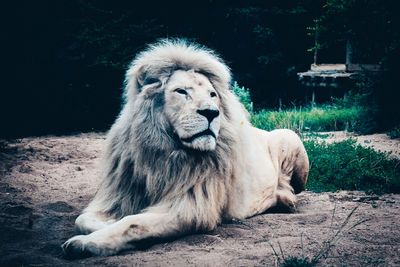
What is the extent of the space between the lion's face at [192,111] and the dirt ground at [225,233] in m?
0.73

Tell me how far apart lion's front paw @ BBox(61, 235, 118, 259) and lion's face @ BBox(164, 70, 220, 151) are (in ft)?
3.05

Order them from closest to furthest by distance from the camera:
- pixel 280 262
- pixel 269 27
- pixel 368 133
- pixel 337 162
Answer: pixel 280 262, pixel 337 162, pixel 368 133, pixel 269 27

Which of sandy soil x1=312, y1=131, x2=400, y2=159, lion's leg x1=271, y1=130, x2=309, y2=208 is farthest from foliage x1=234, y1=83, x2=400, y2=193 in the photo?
lion's leg x1=271, y1=130, x2=309, y2=208

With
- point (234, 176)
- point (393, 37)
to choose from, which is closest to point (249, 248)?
point (234, 176)

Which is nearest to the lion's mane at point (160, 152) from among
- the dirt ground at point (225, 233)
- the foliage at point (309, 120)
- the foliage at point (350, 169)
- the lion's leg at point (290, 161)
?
the dirt ground at point (225, 233)

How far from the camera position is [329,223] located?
304cm

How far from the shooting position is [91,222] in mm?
2695

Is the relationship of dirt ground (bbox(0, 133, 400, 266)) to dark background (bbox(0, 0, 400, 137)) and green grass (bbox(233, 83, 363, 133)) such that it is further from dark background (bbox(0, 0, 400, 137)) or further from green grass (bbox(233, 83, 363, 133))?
dark background (bbox(0, 0, 400, 137))

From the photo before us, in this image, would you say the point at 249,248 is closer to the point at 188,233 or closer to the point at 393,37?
the point at 188,233

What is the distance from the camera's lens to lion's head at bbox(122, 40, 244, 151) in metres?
2.67

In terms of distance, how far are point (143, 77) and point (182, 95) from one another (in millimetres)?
438

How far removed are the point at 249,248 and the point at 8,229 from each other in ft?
6.15

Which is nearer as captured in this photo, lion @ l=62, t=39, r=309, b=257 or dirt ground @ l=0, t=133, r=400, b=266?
dirt ground @ l=0, t=133, r=400, b=266

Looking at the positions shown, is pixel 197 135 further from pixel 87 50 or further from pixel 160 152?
pixel 87 50
